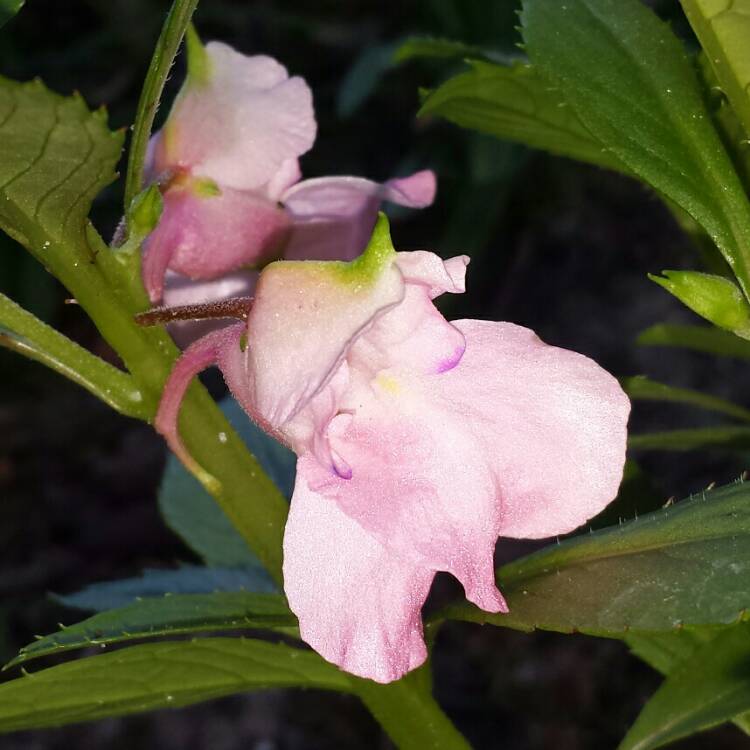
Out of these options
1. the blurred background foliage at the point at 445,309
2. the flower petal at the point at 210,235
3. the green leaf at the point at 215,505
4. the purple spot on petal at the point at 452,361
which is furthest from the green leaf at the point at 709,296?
the blurred background foliage at the point at 445,309

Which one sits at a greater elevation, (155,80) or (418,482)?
(155,80)

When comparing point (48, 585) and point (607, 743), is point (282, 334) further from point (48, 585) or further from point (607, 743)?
point (48, 585)

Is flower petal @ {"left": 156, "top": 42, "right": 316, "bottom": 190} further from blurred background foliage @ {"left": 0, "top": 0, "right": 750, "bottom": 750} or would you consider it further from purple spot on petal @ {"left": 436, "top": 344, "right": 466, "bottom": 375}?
blurred background foliage @ {"left": 0, "top": 0, "right": 750, "bottom": 750}

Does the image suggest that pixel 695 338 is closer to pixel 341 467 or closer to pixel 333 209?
pixel 333 209

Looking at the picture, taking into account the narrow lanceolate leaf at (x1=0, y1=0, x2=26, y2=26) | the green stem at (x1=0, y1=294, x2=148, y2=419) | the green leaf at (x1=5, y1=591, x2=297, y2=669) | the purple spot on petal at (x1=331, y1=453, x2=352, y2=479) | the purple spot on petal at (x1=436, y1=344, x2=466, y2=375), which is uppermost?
the narrow lanceolate leaf at (x1=0, y1=0, x2=26, y2=26)

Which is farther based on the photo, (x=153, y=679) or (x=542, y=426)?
(x=153, y=679)

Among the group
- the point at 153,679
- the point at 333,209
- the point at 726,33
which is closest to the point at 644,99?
the point at 726,33

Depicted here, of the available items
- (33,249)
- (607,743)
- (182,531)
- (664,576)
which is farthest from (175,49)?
(607,743)

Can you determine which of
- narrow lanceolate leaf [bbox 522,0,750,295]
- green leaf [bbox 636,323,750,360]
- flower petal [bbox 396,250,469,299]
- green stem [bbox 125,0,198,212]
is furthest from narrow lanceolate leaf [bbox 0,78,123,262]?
green leaf [bbox 636,323,750,360]
